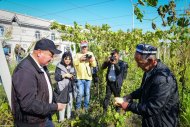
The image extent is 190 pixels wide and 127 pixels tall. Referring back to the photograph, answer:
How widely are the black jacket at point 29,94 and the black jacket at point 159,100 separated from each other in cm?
110

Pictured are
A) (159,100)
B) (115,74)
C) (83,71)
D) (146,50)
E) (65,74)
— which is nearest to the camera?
(159,100)

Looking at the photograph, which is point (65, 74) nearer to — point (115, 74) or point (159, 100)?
point (115, 74)

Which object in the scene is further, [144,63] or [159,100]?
[144,63]

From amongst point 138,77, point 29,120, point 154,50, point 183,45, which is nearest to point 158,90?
point 154,50

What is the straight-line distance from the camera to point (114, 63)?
20.9 ft

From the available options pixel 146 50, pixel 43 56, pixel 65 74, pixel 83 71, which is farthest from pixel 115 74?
pixel 146 50

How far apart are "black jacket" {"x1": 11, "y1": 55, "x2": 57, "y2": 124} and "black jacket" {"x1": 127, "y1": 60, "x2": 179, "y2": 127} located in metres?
1.10

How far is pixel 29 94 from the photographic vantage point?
9.18 ft

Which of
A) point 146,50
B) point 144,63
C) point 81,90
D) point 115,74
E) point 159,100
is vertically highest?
point 146,50

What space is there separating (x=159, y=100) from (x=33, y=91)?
58.2 inches

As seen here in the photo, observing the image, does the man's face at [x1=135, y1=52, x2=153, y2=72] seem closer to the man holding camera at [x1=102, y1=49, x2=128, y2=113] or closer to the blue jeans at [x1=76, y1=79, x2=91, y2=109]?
the man holding camera at [x1=102, y1=49, x2=128, y2=113]

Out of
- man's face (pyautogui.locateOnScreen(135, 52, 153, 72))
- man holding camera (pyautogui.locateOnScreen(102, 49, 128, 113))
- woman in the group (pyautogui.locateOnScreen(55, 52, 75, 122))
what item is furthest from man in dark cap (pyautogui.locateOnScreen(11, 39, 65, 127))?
man holding camera (pyautogui.locateOnScreen(102, 49, 128, 113))

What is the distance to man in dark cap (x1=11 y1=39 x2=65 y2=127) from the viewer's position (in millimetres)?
2797

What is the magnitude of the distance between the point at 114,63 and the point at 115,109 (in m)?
1.26
